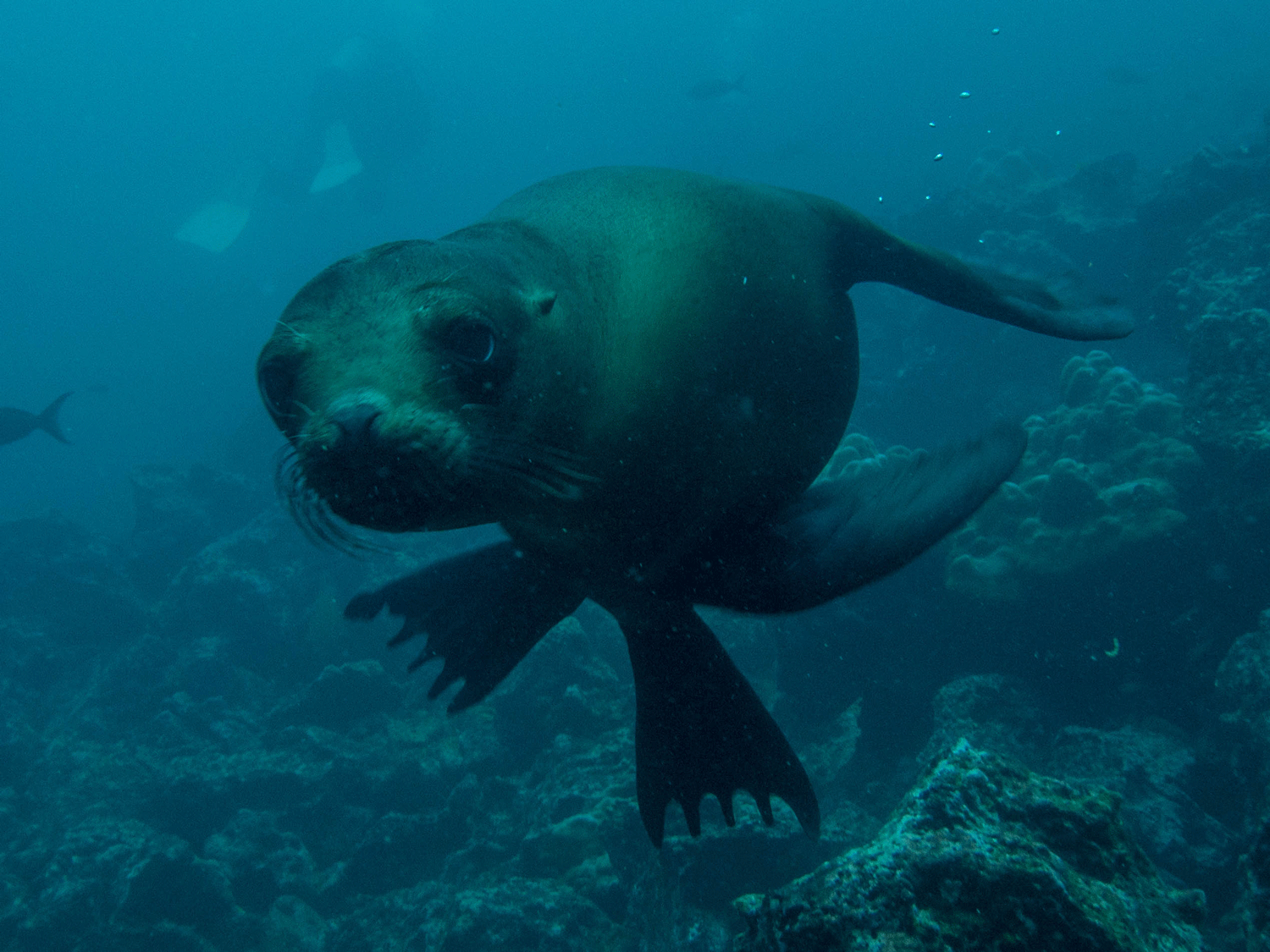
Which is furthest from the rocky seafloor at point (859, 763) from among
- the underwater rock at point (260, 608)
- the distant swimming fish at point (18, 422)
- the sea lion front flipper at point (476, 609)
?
the distant swimming fish at point (18, 422)

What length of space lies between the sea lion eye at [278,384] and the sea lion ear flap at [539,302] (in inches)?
19.0

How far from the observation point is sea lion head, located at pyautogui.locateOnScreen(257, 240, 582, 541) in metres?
1.20

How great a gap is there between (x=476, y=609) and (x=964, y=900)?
6.63 ft

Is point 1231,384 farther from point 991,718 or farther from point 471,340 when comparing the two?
point 471,340

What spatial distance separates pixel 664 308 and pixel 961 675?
5144mm

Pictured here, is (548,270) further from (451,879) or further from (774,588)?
(451,879)

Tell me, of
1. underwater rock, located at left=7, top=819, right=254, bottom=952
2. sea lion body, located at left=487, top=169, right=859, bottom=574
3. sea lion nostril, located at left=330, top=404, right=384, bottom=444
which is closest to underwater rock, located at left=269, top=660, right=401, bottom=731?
underwater rock, located at left=7, top=819, right=254, bottom=952

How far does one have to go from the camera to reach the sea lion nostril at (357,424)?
1153 mm

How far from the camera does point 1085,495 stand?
229 inches

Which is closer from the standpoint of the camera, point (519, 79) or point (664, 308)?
point (664, 308)

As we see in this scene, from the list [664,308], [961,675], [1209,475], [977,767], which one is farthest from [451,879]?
[1209,475]

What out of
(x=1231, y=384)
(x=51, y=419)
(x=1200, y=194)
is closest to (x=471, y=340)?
(x=1231, y=384)

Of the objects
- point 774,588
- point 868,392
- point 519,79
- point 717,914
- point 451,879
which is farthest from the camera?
point 519,79

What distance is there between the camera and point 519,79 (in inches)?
3509
